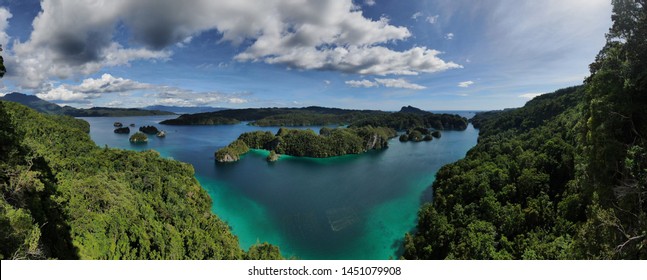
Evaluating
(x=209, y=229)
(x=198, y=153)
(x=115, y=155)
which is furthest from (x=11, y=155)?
(x=198, y=153)

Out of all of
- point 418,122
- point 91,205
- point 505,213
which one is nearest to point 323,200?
point 505,213

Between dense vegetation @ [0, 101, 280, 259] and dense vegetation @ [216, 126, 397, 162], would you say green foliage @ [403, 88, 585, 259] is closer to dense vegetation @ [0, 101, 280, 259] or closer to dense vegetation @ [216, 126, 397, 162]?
dense vegetation @ [0, 101, 280, 259]

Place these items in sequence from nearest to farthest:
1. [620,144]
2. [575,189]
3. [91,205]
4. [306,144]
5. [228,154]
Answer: [620,144] < [91,205] < [575,189] < [228,154] < [306,144]

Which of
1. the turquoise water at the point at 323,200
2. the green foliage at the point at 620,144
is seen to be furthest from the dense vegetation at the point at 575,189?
the turquoise water at the point at 323,200

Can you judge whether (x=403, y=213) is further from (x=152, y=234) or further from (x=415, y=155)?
(x=415, y=155)

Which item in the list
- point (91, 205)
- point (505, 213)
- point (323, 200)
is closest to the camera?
point (91, 205)

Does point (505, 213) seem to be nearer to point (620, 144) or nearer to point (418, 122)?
point (620, 144)

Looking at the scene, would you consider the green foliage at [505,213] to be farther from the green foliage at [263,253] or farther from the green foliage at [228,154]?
the green foliage at [228,154]
